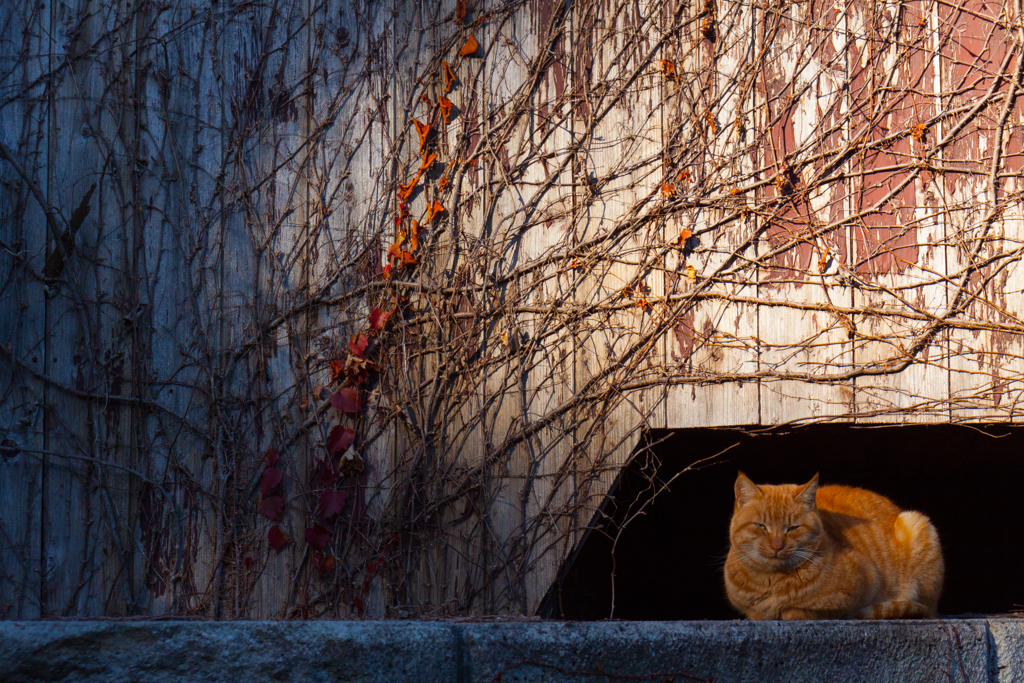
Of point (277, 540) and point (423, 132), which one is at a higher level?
point (423, 132)

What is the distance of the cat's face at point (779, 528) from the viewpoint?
2.27 m

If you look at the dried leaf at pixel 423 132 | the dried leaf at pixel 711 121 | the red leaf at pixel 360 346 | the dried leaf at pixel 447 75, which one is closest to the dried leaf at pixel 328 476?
the red leaf at pixel 360 346

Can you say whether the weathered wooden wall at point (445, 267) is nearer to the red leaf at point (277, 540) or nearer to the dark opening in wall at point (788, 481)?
the red leaf at point (277, 540)

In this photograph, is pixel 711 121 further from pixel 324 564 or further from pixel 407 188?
pixel 324 564

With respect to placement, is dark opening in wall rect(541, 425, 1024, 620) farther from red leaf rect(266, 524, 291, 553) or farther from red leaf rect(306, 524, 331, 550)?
red leaf rect(266, 524, 291, 553)

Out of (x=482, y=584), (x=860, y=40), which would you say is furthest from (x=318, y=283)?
(x=860, y=40)

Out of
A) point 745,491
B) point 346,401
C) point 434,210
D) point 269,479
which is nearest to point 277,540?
point 269,479

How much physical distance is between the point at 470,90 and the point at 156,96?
3.99 feet

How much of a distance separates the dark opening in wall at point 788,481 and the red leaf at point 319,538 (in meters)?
1.07

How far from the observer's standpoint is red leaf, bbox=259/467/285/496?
2922mm

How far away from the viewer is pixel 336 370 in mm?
2953

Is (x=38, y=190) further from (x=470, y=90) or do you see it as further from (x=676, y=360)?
(x=676, y=360)

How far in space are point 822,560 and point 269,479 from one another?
1.87 meters

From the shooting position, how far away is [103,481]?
9.69 ft
